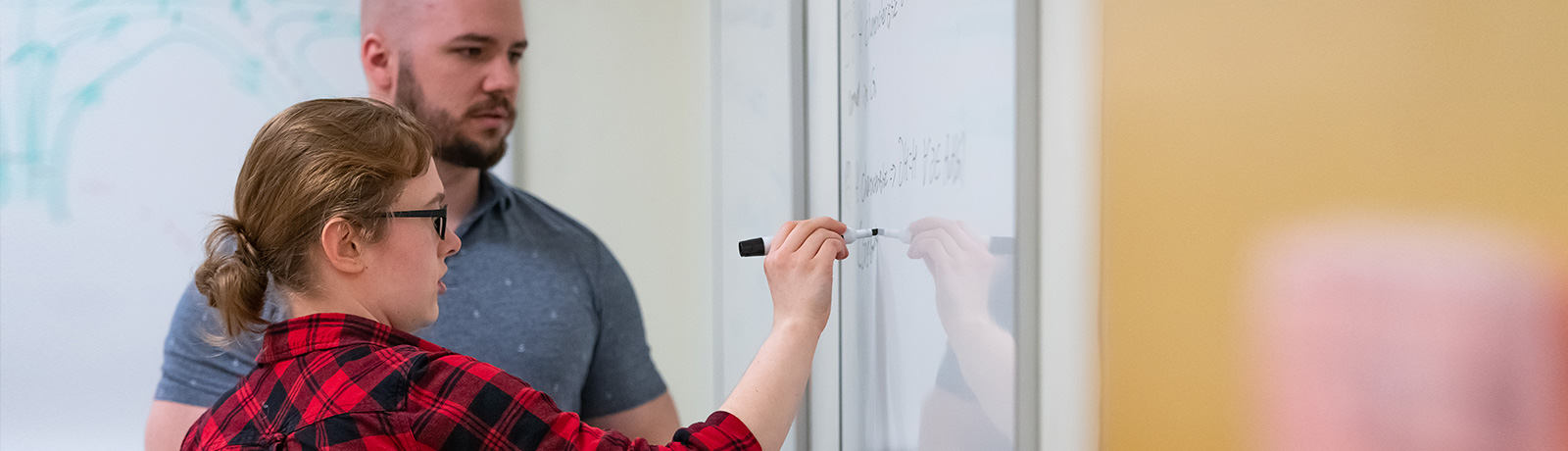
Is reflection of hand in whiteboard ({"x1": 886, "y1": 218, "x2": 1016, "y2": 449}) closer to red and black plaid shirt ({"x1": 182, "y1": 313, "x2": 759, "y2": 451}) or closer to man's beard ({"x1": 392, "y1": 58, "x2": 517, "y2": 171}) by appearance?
red and black plaid shirt ({"x1": 182, "y1": 313, "x2": 759, "y2": 451})

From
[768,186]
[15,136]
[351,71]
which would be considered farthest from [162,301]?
[768,186]

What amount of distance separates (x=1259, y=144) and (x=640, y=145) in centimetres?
138

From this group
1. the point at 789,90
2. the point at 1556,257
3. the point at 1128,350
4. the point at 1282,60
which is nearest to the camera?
the point at 1556,257

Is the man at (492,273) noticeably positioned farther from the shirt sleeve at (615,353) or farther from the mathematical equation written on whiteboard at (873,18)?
the mathematical equation written on whiteboard at (873,18)

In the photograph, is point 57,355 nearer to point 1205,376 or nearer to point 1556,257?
point 1205,376

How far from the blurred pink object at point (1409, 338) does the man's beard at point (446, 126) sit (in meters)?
1.36

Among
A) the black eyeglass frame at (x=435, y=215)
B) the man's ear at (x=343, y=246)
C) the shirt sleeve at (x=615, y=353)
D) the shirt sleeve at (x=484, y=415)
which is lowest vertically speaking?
the shirt sleeve at (x=615, y=353)

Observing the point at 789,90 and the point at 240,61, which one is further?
the point at 240,61

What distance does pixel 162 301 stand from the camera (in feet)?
5.14

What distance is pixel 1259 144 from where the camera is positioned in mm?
354

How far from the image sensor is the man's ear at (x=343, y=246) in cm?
66

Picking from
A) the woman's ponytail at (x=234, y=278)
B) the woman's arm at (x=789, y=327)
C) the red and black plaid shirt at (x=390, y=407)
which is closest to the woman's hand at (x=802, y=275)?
the woman's arm at (x=789, y=327)

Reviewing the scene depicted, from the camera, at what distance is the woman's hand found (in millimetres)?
735

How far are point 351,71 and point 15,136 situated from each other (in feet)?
1.63
